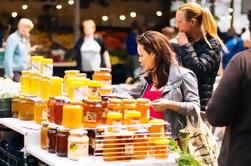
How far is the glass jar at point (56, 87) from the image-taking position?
15.5 ft

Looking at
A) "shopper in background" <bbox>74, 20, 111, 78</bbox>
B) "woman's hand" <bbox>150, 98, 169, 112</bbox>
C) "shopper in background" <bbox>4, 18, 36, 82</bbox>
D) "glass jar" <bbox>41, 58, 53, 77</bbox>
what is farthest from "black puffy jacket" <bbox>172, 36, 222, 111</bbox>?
"shopper in background" <bbox>74, 20, 111, 78</bbox>

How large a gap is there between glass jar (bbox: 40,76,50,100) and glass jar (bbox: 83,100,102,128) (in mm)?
654

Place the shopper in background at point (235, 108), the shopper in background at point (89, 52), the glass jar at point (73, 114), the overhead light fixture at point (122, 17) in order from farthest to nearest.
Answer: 1. the overhead light fixture at point (122, 17)
2. the shopper in background at point (89, 52)
3. the glass jar at point (73, 114)
4. the shopper in background at point (235, 108)

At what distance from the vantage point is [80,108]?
13.7 feet

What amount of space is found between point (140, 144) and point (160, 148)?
0.52 feet

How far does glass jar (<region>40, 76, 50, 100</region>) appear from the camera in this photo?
15.8ft

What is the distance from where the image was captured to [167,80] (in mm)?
4996

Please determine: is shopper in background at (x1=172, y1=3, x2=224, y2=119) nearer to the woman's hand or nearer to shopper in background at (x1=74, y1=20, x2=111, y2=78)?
the woman's hand

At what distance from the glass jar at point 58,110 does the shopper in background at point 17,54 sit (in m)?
5.76

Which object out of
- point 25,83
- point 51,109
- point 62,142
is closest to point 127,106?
point 62,142

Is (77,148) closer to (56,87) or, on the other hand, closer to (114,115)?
(114,115)

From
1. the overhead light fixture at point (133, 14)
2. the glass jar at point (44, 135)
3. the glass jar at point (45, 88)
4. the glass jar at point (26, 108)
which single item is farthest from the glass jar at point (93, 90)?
the overhead light fixture at point (133, 14)

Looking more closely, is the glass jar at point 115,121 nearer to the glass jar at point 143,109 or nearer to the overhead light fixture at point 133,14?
the glass jar at point 143,109

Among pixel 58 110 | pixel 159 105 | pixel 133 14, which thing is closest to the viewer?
pixel 58 110
